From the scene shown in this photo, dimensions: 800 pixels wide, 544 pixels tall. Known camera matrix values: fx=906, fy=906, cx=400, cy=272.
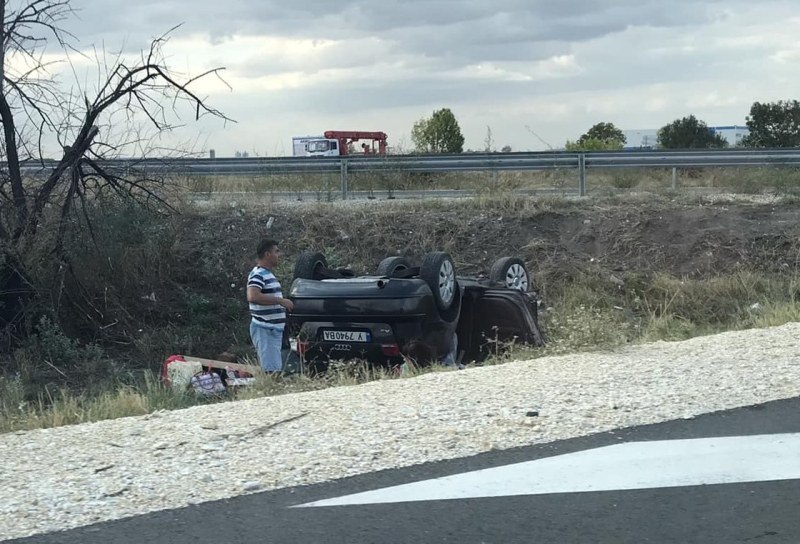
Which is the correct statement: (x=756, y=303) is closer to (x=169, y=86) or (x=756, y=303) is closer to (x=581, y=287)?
(x=581, y=287)

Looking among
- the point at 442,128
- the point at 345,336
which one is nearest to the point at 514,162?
the point at 345,336

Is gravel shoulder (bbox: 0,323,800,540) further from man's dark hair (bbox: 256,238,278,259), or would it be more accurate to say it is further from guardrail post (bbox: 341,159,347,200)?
guardrail post (bbox: 341,159,347,200)

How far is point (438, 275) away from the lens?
8.72 metres

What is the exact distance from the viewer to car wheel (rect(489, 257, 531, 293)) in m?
10.6

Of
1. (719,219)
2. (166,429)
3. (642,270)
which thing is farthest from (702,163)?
Result: (166,429)

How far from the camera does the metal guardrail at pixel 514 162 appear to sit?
17562 mm

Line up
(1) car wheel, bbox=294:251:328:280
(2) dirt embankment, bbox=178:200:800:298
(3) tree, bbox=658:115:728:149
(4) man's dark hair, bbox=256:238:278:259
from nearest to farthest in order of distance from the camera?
(4) man's dark hair, bbox=256:238:278:259 → (1) car wheel, bbox=294:251:328:280 → (2) dirt embankment, bbox=178:200:800:298 → (3) tree, bbox=658:115:728:149

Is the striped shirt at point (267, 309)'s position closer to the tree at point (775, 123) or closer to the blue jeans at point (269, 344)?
the blue jeans at point (269, 344)

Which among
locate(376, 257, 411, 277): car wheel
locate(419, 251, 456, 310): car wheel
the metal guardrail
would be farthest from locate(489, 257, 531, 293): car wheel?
the metal guardrail

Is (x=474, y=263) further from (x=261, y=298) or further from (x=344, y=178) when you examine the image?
(x=261, y=298)

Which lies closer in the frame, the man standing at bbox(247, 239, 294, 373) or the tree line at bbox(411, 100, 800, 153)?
the man standing at bbox(247, 239, 294, 373)

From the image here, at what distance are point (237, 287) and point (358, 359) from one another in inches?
224

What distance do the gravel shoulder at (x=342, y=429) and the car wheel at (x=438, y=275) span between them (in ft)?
3.73

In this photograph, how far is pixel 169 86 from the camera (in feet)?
38.5
